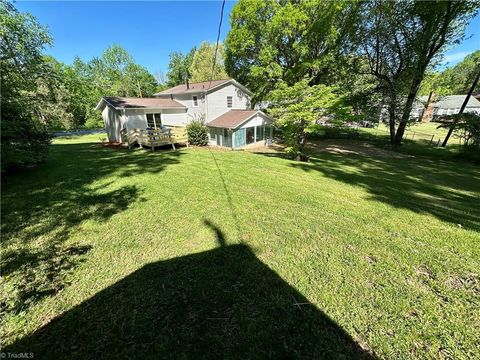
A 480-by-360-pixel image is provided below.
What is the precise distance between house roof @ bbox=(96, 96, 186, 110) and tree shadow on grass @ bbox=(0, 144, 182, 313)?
10.1m

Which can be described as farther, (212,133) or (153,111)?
(212,133)

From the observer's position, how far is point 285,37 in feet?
61.9

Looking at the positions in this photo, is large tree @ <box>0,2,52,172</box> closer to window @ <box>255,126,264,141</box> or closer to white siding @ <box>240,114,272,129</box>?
white siding @ <box>240,114,272,129</box>

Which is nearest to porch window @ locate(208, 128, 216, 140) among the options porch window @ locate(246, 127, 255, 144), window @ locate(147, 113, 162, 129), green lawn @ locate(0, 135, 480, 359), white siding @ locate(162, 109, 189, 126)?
porch window @ locate(246, 127, 255, 144)

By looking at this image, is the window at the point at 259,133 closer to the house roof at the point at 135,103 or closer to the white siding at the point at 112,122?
the house roof at the point at 135,103

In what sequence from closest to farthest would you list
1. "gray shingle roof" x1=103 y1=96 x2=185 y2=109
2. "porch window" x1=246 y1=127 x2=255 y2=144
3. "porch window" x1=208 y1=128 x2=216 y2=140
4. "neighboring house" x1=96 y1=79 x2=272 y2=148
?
1. "gray shingle roof" x1=103 y1=96 x2=185 y2=109
2. "neighboring house" x1=96 y1=79 x2=272 y2=148
3. "porch window" x1=246 y1=127 x2=255 y2=144
4. "porch window" x1=208 y1=128 x2=216 y2=140

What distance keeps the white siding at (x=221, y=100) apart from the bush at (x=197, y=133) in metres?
1.38

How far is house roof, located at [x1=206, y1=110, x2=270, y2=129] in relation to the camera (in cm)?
1714

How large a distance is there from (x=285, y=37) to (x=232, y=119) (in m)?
8.86

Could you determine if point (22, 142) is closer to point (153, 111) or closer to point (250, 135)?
point (153, 111)

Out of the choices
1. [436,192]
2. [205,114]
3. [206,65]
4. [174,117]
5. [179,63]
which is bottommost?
[436,192]

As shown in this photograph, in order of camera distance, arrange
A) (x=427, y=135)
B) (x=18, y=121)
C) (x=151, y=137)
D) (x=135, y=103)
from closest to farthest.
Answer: (x=18, y=121)
(x=151, y=137)
(x=135, y=103)
(x=427, y=135)

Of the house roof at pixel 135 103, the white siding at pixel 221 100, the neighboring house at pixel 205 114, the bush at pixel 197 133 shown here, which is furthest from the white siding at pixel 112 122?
the white siding at pixel 221 100

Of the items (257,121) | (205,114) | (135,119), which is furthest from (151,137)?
(257,121)
